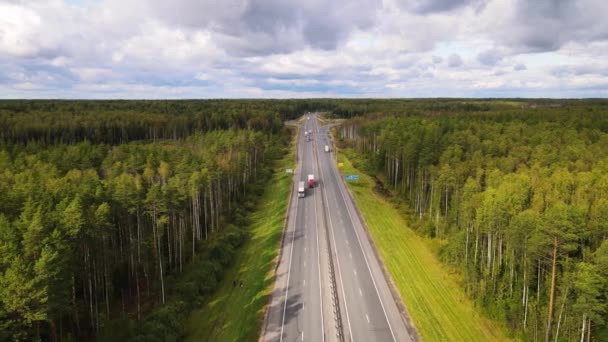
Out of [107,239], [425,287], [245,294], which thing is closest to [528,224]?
[425,287]

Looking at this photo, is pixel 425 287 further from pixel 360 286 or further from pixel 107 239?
pixel 107 239

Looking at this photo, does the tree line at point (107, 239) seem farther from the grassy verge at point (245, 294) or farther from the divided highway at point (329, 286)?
the divided highway at point (329, 286)

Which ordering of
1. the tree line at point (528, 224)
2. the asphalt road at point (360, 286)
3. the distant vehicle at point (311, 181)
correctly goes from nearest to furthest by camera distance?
the tree line at point (528, 224), the asphalt road at point (360, 286), the distant vehicle at point (311, 181)

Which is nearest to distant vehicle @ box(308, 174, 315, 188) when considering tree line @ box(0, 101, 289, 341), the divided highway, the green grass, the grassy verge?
tree line @ box(0, 101, 289, 341)

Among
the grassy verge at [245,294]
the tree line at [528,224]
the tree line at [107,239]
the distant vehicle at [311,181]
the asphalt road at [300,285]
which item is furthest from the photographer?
the distant vehicle at [311,181]

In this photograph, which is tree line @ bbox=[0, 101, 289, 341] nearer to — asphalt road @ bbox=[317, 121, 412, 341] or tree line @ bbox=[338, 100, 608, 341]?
asphalt road @ bbox=[317, 121, 412, 341]

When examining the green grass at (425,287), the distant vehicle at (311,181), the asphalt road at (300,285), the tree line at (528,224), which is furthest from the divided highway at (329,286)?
the distant vehicle at (311,181)

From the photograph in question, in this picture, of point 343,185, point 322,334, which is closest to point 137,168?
point 343,185

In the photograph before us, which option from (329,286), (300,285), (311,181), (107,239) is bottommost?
A: (300,285)
